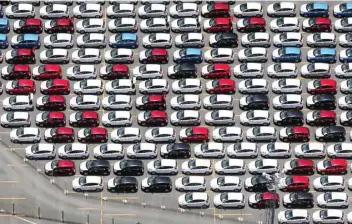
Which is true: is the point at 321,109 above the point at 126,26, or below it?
below

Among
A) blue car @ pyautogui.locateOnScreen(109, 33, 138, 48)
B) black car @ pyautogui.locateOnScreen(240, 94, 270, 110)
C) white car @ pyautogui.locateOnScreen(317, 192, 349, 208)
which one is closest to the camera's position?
white car @ pyautogui.locateOnScreen(317, 192, 349, 208)

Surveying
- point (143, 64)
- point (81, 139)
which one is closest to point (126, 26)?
point (143, 64)

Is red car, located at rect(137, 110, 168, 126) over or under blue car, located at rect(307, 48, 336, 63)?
under

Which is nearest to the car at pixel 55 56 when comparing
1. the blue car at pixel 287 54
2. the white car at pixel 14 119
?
the white car at pixel 14 119

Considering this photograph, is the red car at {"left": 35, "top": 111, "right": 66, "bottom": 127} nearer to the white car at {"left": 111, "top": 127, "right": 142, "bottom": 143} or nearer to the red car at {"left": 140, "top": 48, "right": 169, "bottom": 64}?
the white car at {"left": 111, "top": 127, "right": 142, "bottom": 143}

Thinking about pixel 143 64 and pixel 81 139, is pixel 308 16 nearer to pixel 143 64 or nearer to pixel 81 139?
pixel 143 64

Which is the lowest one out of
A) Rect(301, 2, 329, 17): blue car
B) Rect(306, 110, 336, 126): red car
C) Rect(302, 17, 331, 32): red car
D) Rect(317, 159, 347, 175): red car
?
Rect(317, 159, 347, 175): red car

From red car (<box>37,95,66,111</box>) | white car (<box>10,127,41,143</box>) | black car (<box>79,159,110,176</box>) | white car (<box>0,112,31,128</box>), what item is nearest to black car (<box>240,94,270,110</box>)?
black car (<box>79,159,110,176</box>)
